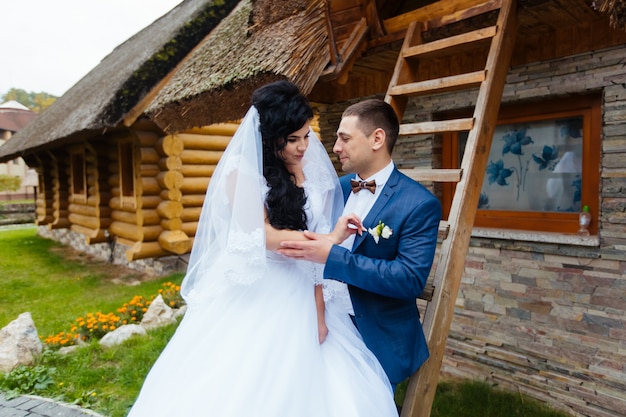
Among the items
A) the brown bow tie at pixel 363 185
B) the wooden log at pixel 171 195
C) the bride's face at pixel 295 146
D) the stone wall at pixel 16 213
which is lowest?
the stone wall at pixel 16 213

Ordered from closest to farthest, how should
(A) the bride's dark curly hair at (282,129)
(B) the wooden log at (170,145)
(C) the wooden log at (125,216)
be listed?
(A) the bride's dark curly hair at (282,129) < (B) the wooden log at (170,145) < (C) the wooden log at (125,216)

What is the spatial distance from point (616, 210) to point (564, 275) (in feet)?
2.01

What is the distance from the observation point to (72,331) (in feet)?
16.0

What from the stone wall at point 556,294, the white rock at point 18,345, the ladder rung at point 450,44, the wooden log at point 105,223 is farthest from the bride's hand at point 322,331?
the wooden log at point 105,223

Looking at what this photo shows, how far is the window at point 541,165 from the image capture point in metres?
3.24

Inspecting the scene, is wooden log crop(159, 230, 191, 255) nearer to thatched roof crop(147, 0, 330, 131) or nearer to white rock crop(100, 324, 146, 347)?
thatched roof crop(147, 0, 330, 131)

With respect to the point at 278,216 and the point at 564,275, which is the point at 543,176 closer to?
the point at 564,275

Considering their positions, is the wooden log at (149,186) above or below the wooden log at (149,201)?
above

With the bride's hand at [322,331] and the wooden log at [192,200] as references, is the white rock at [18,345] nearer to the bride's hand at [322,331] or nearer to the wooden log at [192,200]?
the bride's hand at [322,331]

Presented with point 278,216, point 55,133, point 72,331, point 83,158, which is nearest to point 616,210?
point 278,216

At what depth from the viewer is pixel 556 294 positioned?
10.8 feet

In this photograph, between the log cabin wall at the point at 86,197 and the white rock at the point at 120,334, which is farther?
the log cabin wall at the point at 86,197

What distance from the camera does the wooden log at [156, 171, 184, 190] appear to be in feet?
25.8

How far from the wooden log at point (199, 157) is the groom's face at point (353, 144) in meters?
6.74
